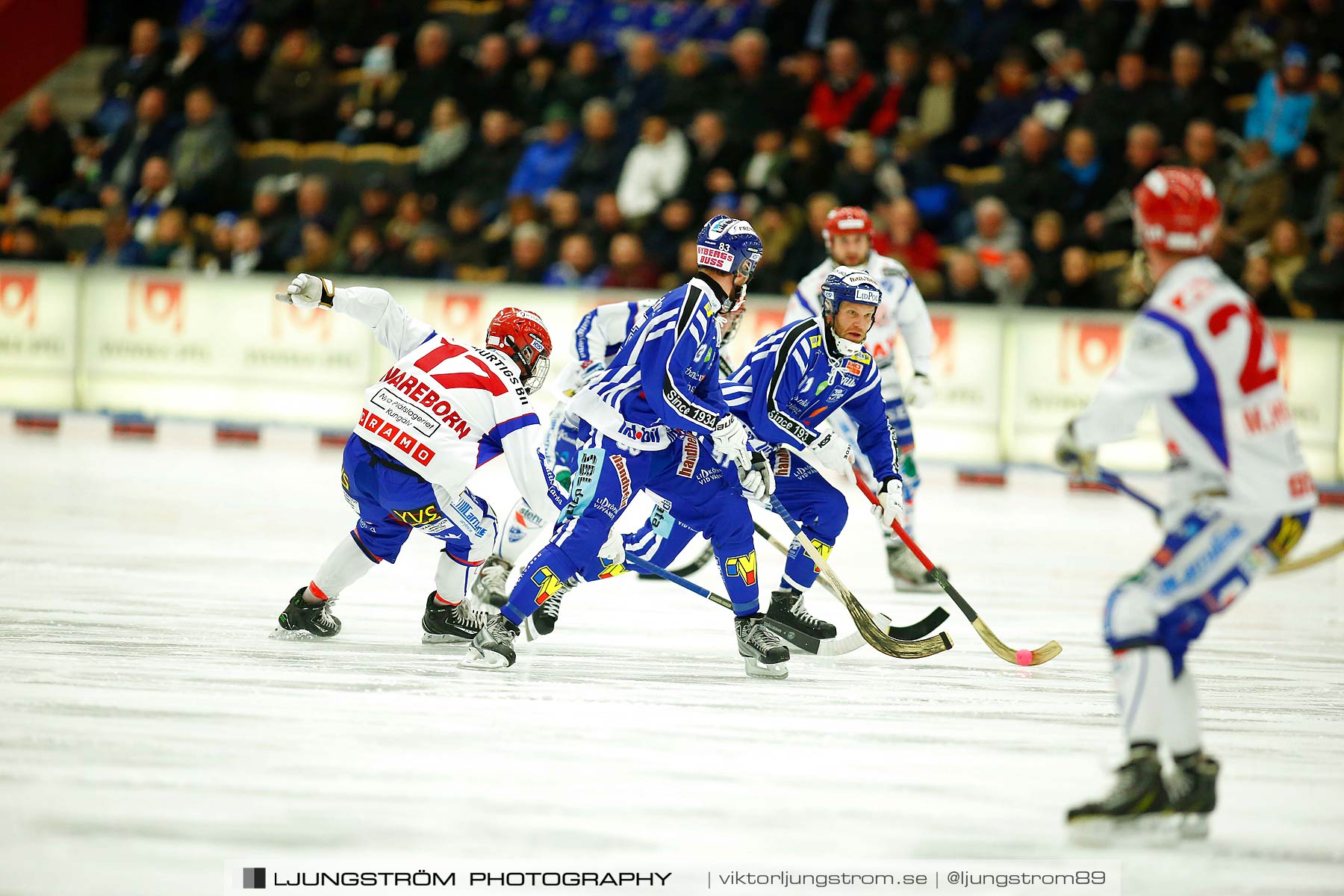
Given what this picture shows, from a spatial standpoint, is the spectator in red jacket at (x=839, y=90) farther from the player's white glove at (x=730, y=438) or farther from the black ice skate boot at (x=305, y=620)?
the black ice skate boot at (x=305, y=620)

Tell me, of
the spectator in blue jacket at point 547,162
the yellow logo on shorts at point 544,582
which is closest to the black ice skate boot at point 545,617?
the yellow logo on shorts at point 544,582

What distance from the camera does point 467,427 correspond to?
5746 mm

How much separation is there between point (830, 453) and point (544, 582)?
130cm

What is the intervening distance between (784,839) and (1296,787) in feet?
5.25

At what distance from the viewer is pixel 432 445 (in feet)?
18.7

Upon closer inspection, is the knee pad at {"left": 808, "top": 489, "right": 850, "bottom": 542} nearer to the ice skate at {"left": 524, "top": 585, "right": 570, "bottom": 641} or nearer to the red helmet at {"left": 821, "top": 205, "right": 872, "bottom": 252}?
the ice skate at {"left": 524, "top": 585, "right": 570, "bottom": 641}

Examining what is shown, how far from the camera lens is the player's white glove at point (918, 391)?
844 cm

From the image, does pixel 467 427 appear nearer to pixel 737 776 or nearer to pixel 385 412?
pixel 385 412

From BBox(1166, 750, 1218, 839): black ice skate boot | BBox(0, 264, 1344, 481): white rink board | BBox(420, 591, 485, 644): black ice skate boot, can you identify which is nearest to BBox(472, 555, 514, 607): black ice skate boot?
BBox(420, 591, 485, 644): black ice skate boot

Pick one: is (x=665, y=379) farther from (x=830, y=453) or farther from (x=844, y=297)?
(x=844, y=297)

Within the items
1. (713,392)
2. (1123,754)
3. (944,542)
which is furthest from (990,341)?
(1123,754)

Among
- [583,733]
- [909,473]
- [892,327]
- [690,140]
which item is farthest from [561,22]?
[583,733]

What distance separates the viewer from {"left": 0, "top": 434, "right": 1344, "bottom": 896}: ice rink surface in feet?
11.5

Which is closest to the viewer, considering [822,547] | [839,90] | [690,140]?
[822,547]
